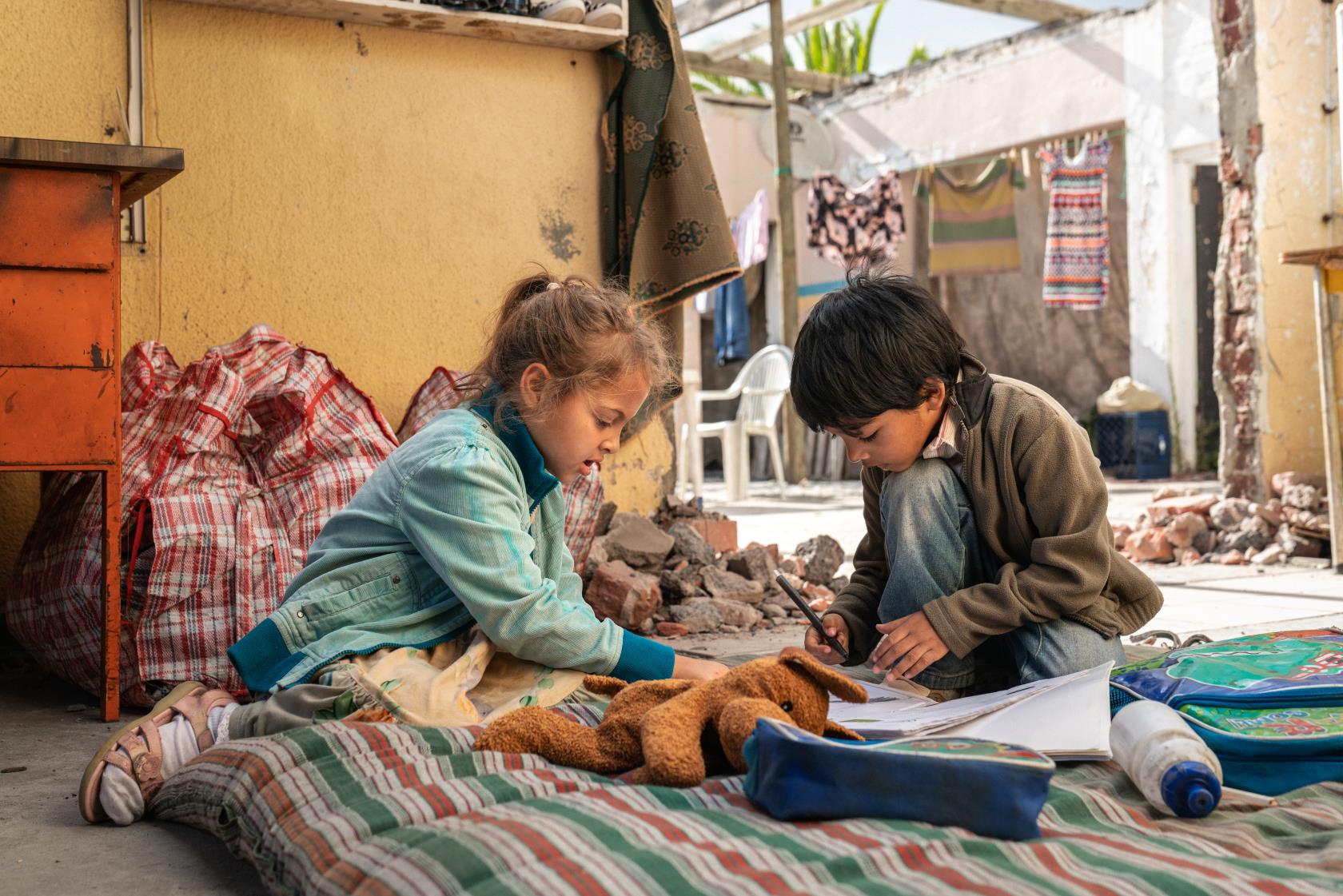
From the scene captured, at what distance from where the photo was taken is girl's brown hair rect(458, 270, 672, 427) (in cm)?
222

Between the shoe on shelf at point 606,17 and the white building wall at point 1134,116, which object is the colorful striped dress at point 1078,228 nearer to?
the white building wall at point 1134,116

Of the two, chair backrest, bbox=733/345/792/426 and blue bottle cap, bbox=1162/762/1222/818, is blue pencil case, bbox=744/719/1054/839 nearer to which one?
blue bottle cap, bbox=1162/762/1222/818

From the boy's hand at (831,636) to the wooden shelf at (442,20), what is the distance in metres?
2.45

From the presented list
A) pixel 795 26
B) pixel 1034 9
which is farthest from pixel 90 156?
pixel 1034 9

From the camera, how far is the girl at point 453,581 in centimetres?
201

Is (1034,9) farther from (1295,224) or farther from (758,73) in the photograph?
(1295,224)

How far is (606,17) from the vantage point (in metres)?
4.09

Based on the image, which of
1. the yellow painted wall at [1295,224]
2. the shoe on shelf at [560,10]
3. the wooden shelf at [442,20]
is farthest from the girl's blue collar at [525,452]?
the yellow painted wall at [1295,224]

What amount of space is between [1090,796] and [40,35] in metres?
3.39

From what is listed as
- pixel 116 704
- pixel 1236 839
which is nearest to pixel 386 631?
pixel 116 704

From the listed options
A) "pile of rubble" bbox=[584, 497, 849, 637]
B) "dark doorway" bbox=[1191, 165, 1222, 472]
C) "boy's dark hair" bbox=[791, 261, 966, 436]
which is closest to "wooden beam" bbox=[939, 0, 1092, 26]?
"dark doorway" bbox=[1191, 165, 1222, 472]

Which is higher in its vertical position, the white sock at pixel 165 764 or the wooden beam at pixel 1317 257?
the wooden beam at pixel 1317 257

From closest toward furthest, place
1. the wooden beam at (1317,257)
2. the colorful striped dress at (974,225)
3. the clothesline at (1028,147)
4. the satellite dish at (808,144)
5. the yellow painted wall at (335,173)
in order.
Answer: the yellow painted wall at (335,173) < the wooden beam at (1317,257) < the clothesline at (1028,147) < the colorful striped dress at (974,225) < the satellite dish at (808,144)

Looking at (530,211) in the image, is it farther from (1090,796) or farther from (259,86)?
(1090,796)
